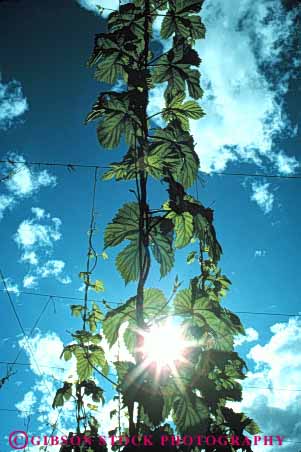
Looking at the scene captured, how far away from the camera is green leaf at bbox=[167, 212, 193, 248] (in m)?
1.63

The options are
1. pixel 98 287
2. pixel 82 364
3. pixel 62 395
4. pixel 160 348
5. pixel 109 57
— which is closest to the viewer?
pixel 160 348

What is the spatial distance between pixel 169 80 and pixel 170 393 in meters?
1.62

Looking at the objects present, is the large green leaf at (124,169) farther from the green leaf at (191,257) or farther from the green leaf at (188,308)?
the green leaf at (191,257)

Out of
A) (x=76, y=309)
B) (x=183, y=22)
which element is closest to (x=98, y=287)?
(x=76, y=309)

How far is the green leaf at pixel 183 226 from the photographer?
1.63 m

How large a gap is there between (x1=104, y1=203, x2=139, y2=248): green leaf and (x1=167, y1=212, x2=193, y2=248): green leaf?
16 cm

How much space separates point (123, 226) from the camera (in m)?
1.61

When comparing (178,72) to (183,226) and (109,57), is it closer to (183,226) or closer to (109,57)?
(109,57)

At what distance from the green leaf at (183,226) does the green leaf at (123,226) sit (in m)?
0.16

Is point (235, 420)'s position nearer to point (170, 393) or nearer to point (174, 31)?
point (170, 393)

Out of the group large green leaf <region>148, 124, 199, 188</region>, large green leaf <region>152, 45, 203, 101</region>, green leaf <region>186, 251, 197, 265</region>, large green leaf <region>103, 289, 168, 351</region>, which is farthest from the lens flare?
green leaf <region>186, 251, 197, 265</region>

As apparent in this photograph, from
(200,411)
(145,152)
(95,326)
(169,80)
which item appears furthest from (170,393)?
(95,326)

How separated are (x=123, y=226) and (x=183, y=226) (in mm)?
271

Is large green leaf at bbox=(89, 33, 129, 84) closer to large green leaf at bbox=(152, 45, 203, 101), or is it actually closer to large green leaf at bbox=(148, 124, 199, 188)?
large green leaf at bbox=(152, 45, 203, 101)
